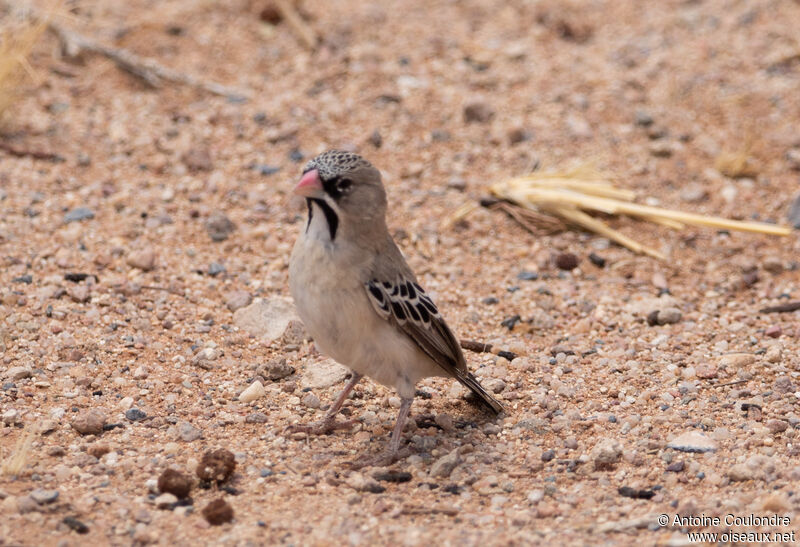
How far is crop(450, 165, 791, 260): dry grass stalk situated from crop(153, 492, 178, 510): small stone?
443 cm

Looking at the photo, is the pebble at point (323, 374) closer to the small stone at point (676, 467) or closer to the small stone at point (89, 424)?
the small stone at point (89, 424)

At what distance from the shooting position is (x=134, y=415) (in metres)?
6.35

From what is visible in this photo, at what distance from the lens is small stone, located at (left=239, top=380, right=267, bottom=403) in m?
6.72

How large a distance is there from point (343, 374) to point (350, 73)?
16.2 feet

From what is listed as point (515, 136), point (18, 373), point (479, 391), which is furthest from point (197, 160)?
point (479, 391)

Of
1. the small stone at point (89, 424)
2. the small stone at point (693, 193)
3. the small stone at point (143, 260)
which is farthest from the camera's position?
the small stone at point (693, 193)

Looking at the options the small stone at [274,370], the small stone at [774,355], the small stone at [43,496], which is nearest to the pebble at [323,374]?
the small stone at [274,370]

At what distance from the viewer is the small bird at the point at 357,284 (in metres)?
5.80

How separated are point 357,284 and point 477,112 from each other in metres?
5.14

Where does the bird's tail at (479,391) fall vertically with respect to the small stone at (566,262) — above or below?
below

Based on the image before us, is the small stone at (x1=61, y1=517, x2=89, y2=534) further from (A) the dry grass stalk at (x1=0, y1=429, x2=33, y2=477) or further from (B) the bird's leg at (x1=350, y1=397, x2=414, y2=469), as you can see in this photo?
(B) the bird's leg at (x1=350, y1=397, x2=414, y2=469)

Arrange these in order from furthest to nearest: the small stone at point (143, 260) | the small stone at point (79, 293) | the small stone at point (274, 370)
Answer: the small stone at point (143, 260), the small stone at point (79, 293), the small stone at point (274, 370)

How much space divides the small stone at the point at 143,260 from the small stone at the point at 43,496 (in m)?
2.96

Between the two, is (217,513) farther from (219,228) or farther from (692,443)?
(219,228)
